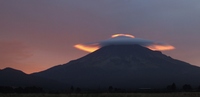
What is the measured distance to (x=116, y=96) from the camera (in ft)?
188

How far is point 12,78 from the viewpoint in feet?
630

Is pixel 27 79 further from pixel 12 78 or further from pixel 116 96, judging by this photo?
pixel 116 96

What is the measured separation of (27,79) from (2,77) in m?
16.6

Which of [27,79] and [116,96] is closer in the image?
[116,96]

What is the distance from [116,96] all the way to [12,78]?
470 feet

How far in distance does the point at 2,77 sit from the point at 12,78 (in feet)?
28.2

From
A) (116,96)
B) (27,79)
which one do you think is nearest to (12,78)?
(27,79)

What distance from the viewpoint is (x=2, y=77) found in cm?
19738

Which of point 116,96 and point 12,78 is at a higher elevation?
point 12,78

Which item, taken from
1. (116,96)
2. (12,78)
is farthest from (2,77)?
(116,96)

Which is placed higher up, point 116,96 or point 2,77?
point 2,77

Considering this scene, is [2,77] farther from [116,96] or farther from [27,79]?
[116,96]

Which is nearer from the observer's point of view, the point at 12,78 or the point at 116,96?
the point at 116,96

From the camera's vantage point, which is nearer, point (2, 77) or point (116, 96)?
point (116, 96)
